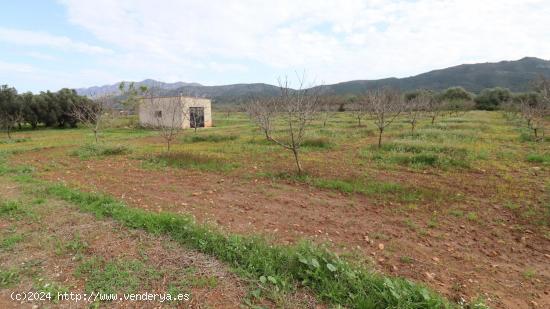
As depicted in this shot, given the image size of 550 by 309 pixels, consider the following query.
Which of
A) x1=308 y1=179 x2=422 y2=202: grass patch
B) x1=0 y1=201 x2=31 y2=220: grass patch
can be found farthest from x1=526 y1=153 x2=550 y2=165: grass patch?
x1=0 y1=201 x2=31 y2=220: grass patch

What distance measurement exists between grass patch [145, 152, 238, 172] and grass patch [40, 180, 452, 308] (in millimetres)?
5115

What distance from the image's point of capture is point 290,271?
3.28 meters

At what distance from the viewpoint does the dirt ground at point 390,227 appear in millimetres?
3385

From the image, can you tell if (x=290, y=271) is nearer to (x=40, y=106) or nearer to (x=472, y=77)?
(x=40, y=106)

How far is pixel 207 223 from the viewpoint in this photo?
4.43 metres

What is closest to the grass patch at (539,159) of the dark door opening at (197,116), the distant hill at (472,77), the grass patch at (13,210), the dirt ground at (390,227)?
the dirt ground at (390,227)

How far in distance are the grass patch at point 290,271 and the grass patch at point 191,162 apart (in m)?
5.12

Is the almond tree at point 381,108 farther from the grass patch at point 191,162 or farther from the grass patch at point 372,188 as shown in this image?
the grass patch at point 191,162

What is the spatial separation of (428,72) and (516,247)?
12530 cm

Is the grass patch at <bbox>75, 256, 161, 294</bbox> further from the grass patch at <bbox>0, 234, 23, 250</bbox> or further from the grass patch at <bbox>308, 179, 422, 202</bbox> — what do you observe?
the grass patch at <bbox>308, 179, 422, 202</bbox>

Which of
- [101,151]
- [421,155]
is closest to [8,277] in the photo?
[421,155]

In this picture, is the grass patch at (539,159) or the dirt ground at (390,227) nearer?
the dirt ground at (390,227)

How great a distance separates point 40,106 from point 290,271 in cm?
3719

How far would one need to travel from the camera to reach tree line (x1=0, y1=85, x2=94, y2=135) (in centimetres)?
2938
